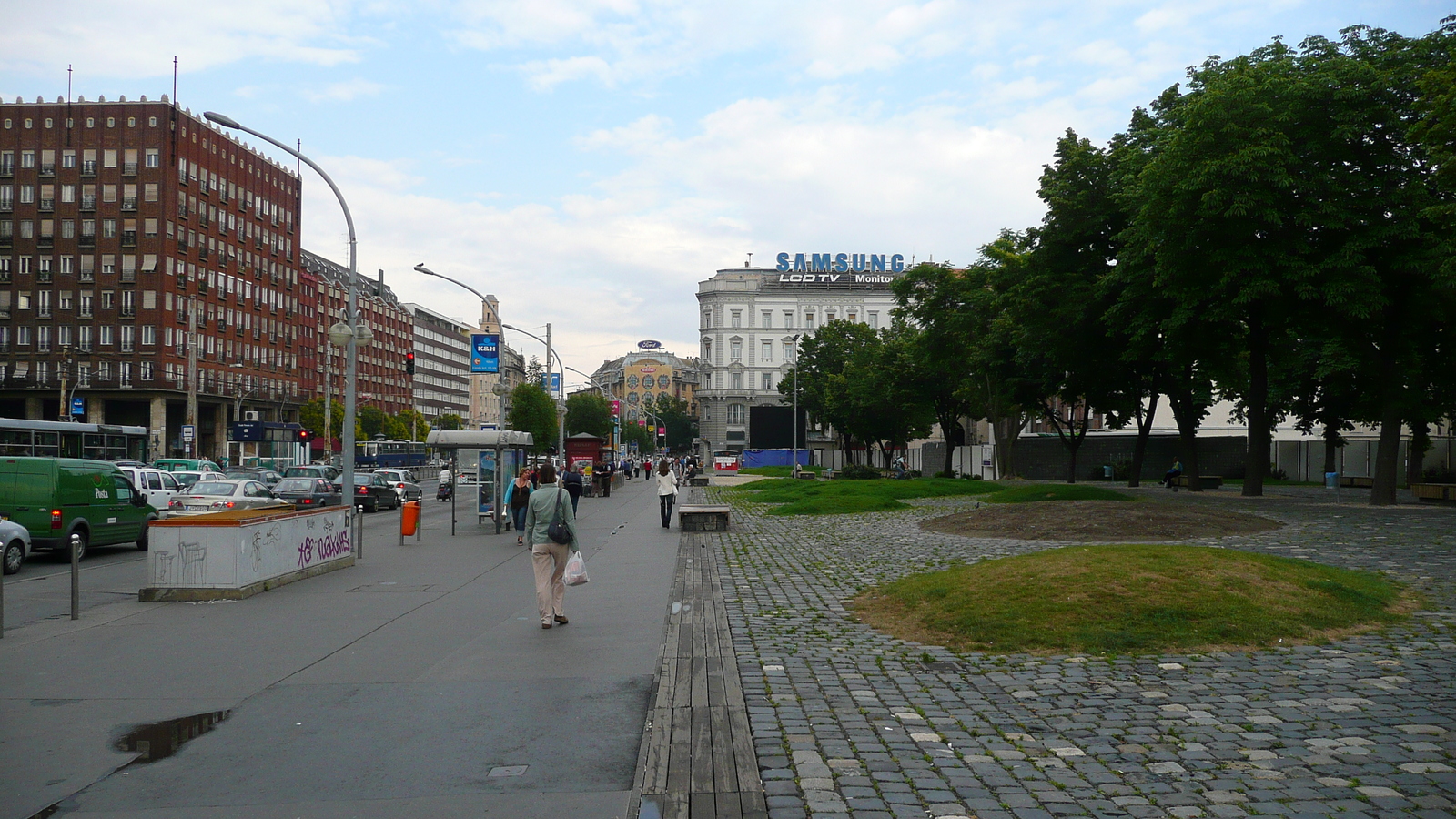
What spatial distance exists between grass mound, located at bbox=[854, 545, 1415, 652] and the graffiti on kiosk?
8545 millimetres

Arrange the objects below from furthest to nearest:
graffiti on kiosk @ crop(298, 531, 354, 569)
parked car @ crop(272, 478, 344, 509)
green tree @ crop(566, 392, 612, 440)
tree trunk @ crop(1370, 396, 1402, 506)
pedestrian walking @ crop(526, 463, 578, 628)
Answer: green tree @ crop(566, 392, 612, 440), parked car @ crop(272, 478, 344, 509), tree trunk @ crop(1370, 396, 1402, 506), graffiti on kiosk @ crop(298, 531, 354, 569), pedestrian walking @ crop(526, 463, 578, 628)

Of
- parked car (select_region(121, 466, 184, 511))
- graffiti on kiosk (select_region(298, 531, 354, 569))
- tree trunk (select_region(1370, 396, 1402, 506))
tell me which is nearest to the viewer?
graffiti on kiosk (select_region(298, 531, 354, 569))

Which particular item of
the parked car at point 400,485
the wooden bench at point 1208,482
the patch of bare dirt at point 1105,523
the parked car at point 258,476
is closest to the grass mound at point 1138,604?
the patch of bare dirt at point 1105,523

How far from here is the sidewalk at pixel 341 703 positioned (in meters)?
5.54

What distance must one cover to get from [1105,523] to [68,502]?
61.6 feet

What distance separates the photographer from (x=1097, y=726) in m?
6.66

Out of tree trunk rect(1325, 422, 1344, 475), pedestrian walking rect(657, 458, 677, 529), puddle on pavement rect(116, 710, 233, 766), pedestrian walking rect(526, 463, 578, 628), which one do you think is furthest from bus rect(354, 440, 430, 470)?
puddle on pavement rect(116, 710, 233, 766)

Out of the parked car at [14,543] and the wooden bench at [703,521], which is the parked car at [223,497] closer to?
the parked car at [14,543]

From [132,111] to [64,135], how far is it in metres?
4.85

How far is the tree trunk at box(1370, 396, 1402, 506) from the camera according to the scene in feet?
85.0

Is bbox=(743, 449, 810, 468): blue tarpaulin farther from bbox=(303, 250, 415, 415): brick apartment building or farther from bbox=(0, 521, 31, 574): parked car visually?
bbox=(0, 521, 31, 574): parked car

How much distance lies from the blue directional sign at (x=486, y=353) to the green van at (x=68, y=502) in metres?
17.4

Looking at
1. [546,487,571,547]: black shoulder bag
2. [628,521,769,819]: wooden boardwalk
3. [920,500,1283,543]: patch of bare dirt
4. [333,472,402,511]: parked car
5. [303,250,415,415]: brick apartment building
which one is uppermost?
[303,250,415,415]: brick apartment building

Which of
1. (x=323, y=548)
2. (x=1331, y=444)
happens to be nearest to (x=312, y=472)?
(x=323, y=548)
